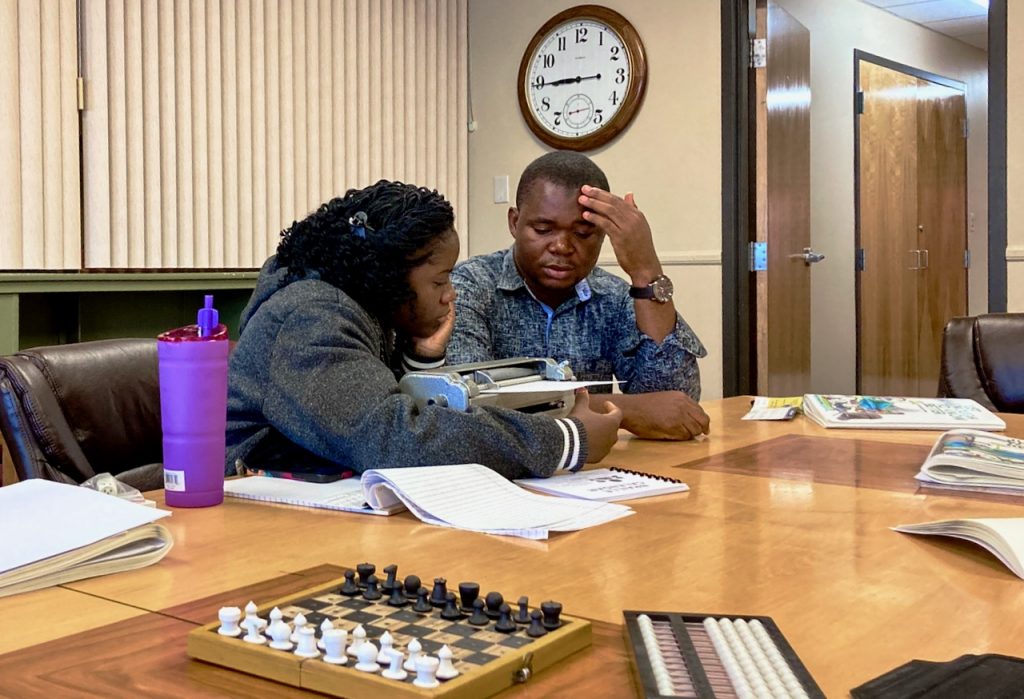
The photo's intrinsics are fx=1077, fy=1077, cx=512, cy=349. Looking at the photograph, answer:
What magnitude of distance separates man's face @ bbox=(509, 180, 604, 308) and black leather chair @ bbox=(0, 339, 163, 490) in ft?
2.68

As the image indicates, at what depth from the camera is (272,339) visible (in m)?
1.45

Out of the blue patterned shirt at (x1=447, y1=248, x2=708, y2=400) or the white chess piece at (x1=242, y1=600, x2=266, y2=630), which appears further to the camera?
the blue patterned shirt at (x1=447, y1=248, x2=708, y2=400)

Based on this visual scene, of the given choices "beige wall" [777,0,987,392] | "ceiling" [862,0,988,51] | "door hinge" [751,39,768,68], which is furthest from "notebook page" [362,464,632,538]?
"ceiling" [862,0,988,51]

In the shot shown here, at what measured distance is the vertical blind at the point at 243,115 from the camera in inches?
137

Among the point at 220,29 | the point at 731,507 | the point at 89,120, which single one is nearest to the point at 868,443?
the point at 731,507

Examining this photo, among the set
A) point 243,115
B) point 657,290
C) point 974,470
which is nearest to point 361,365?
point 974,470

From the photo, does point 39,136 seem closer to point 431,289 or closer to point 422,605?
point 431,289

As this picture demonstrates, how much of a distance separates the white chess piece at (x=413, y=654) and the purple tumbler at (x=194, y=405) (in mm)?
618

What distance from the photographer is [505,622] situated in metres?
0.73

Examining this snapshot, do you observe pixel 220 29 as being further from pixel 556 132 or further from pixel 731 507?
pixel 731 507

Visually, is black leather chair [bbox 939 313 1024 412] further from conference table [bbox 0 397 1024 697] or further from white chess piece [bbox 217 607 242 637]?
white chess piece [bbox 217 607 242 637]

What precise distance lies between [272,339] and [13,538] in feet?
1.75

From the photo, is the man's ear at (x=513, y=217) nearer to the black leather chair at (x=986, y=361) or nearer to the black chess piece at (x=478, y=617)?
the black leather chair at (x=986, y=361)

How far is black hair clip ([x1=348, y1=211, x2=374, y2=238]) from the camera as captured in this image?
5.11 ft
